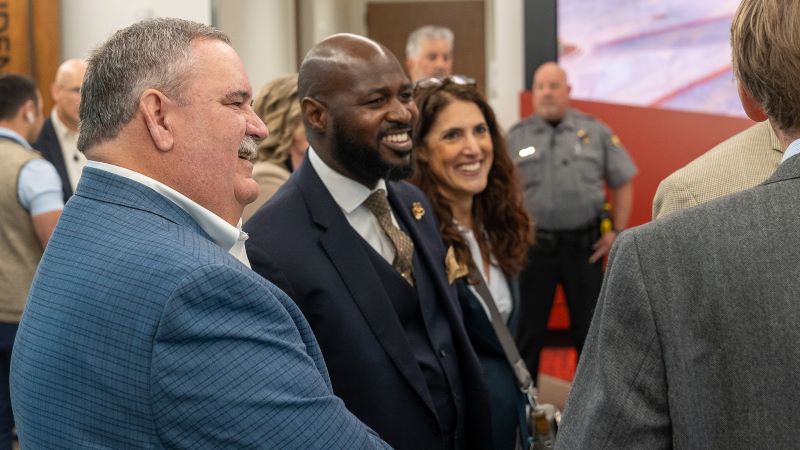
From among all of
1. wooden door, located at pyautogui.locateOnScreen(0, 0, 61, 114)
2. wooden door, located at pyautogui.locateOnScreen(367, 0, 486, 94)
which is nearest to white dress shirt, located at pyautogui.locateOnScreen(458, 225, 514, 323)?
wooden door, located at pyautogui.locateOnScreen(0, 0, 61, 114)

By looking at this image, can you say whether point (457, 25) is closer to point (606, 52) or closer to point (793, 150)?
point (606, 52)

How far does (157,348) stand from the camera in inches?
46.4

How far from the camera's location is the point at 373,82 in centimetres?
218

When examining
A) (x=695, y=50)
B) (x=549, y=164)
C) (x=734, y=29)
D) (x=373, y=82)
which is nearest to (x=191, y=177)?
(x=734, y=29)

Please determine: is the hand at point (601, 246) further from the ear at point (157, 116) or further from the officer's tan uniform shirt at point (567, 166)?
the ear at point (157, 116)

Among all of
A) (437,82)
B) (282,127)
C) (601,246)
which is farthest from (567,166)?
(437,82)

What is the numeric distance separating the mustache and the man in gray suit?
552mm

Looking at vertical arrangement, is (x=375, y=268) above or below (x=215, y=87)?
below

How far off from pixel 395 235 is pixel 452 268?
23 cm

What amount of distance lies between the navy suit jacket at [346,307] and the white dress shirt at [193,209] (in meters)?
0.59

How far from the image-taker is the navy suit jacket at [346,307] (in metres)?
1.99

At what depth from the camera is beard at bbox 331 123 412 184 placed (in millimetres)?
2182

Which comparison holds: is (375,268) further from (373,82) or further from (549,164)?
(549,164)

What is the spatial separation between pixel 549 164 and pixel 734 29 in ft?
14.1
